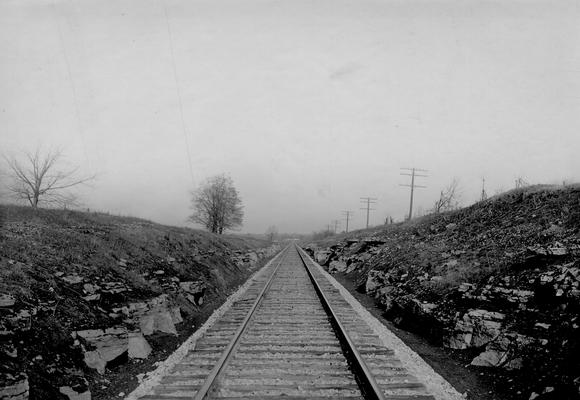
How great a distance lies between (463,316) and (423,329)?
1229 millimetres

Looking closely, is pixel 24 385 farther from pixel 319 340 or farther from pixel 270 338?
pixel 319 340

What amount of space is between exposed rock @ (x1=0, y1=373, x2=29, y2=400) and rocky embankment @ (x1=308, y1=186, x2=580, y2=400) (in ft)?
21.4

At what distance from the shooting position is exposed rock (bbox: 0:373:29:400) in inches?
156

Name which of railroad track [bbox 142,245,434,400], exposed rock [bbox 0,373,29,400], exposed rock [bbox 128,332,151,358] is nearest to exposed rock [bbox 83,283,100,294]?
exposed rock [bbox 128,332,151,358]

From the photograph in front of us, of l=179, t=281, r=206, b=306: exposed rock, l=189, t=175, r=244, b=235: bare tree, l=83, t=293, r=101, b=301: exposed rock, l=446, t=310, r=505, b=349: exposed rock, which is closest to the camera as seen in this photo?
l=446, t=310, r=505, b=349: exposed rock

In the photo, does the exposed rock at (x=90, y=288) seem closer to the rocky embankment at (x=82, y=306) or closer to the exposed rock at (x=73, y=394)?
the rocky embankment at (x=82, y=306)

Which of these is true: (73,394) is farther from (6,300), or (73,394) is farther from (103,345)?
(6,300)

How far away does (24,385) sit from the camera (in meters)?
4.15

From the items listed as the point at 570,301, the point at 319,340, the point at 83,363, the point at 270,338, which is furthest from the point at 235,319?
the point at 570,301

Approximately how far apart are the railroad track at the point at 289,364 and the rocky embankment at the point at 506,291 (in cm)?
152

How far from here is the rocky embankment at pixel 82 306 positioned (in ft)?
15.5

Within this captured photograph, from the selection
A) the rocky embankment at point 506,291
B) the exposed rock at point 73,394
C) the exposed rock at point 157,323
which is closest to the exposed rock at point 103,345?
the exposed rock at point 73,394

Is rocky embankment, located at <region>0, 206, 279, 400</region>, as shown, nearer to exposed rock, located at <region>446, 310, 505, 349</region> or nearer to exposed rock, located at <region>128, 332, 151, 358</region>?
exposed rock, located at <region>128, 332, 151, 358</region>

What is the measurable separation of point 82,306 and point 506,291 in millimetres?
8513
